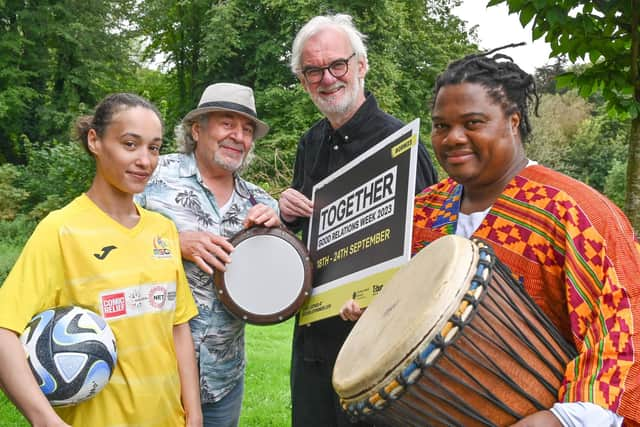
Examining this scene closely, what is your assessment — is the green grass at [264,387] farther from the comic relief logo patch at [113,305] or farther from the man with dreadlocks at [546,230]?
the man with dreadlocks at [546,230]

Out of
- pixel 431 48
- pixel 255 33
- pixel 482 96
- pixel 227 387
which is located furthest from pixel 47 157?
pixel 482 96

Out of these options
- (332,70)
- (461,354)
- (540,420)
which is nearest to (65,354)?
(461,354)

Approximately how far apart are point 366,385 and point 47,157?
729 inches

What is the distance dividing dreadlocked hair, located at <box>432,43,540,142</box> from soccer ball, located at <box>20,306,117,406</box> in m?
1.55

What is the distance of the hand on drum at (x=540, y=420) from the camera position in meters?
1.68

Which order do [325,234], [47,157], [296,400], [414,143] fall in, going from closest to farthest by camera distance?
[414,143] < [325,234] < [296,400] < [47,157]

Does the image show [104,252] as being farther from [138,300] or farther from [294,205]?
[294,205]

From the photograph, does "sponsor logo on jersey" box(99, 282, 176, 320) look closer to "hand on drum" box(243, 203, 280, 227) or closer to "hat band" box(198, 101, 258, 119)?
"hand on drum" box(243, 203, 280, 227)

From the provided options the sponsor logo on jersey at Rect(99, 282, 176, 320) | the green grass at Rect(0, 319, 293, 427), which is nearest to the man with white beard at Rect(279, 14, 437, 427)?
the sponsor logo on jersey at Rect(99, 282, 176, 320)

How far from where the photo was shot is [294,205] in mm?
3141

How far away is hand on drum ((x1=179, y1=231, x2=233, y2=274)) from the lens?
2824mm

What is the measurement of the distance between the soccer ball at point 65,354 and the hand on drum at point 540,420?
1.48 metres

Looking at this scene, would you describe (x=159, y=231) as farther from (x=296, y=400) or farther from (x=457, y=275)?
(x=457, y=275)

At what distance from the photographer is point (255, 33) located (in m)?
22.5
